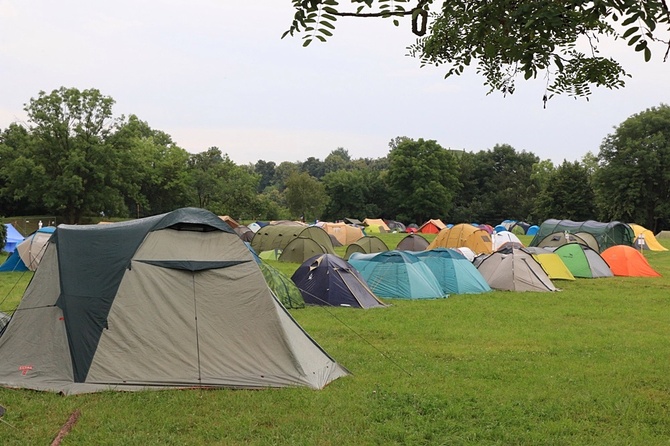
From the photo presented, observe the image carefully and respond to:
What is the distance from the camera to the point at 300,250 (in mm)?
25453

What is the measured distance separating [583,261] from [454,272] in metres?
6.57

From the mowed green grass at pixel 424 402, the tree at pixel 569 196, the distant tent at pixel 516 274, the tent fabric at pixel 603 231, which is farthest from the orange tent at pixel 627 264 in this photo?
the tree at pixel 569 196

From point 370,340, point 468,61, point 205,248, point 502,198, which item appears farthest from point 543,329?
point 502,198

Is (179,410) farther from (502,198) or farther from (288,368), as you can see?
(502,198)

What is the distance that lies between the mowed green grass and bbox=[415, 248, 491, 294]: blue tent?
→ 5506 millimetres

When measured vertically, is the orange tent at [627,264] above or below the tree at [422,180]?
below

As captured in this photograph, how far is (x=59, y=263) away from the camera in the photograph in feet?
24.5

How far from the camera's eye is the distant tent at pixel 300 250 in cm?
2522

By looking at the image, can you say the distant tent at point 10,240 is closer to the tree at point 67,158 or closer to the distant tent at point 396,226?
the tree at point 67,158

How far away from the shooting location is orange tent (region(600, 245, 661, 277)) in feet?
70.9

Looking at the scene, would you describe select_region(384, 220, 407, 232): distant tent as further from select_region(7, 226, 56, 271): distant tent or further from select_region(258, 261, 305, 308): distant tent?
select_region(258, 261, 305, 308): distant tent

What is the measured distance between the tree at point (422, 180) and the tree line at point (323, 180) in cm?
11

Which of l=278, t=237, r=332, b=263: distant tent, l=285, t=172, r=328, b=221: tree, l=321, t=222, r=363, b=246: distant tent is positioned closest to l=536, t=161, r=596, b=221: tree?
l=285, t=172, r=328, b=221: tree

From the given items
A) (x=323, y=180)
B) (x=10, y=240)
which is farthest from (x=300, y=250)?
(x=323, y=180)
